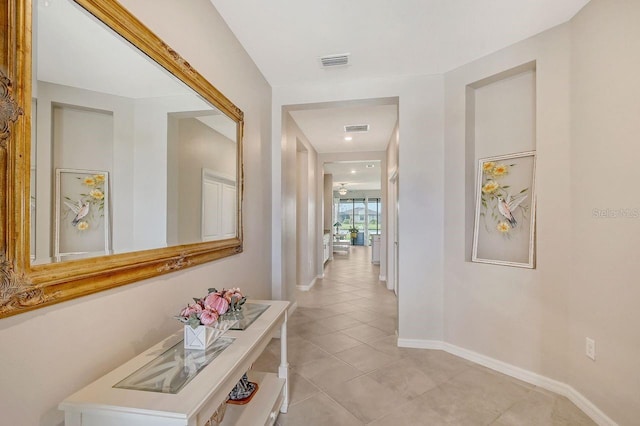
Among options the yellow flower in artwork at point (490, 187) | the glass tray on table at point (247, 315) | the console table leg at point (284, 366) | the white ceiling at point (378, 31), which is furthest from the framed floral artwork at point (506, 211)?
the glass tray on table at point (247, 315)

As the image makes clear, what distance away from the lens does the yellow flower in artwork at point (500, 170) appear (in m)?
2.49

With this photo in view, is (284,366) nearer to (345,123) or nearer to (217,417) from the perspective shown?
(217,417)

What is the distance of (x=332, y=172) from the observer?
8891 millimetres

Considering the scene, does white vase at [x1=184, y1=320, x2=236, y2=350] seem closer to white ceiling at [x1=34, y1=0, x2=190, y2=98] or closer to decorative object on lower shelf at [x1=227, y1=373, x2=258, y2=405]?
decorative object on lower shelf at [x1=227, y1=373, x2=258, y2=405]

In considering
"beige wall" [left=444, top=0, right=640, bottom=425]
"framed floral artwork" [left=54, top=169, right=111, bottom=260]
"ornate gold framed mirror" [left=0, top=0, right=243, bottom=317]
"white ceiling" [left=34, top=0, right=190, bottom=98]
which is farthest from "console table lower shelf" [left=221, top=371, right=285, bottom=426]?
"beige wall" [left=444, top=0, right=640, bottom=425]

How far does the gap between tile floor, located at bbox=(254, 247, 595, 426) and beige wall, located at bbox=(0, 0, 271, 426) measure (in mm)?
924

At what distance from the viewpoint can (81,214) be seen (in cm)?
101

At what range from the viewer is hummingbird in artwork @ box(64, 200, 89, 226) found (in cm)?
98

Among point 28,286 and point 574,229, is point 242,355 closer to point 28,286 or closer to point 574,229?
point 28,286

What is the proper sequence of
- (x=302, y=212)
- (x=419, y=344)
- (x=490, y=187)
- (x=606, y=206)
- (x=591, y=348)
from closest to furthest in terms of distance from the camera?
(x=606, y=206) < (x=591, y=348) < (x=490, y=187) < (x=419, y=344) < (x=302, y=212)

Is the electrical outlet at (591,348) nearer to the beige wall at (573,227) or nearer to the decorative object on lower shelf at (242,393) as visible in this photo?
the beige wall at (573,227)

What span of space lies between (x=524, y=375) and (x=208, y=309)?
8.29ft

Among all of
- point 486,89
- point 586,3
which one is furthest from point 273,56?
point 586,3

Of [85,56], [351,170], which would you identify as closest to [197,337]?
[85,56]
